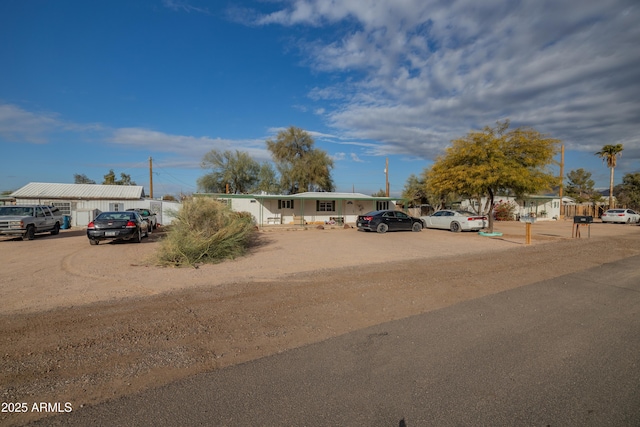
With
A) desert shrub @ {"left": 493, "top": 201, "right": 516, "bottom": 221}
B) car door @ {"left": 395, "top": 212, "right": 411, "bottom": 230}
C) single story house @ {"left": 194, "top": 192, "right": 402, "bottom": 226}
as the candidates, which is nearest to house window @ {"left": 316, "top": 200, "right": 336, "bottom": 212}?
single story house @ {"left": 194, "top": 192, "right": 402, "bottom": 226}

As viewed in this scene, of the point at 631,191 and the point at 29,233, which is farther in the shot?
the point at 631,191

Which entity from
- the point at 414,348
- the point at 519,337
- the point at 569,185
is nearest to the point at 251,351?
the point at 414,348

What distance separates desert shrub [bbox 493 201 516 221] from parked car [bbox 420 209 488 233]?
1468cm

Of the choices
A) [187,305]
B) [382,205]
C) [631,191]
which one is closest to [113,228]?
[187,305]

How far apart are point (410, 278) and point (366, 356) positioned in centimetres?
422

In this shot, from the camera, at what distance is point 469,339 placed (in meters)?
→ 4.09

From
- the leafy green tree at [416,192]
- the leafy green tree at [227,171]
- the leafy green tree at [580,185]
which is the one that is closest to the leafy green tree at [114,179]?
Answer: the leafy green tree at [227,171]

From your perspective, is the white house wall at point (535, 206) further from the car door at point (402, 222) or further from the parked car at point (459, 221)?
the car door at point (402, 222)

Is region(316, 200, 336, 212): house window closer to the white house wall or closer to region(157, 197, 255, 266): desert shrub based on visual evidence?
the white house wall

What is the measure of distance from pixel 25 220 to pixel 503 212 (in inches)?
1477

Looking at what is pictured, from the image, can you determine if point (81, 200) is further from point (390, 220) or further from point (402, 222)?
point (402, 222)

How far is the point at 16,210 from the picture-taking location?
16234mm

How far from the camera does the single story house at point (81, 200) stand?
27222 millimetres

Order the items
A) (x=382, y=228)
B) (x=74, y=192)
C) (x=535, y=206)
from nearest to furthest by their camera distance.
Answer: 1. (x=382, y=228)
2. (x=74, y=192)
3. (x=535, y=206)
